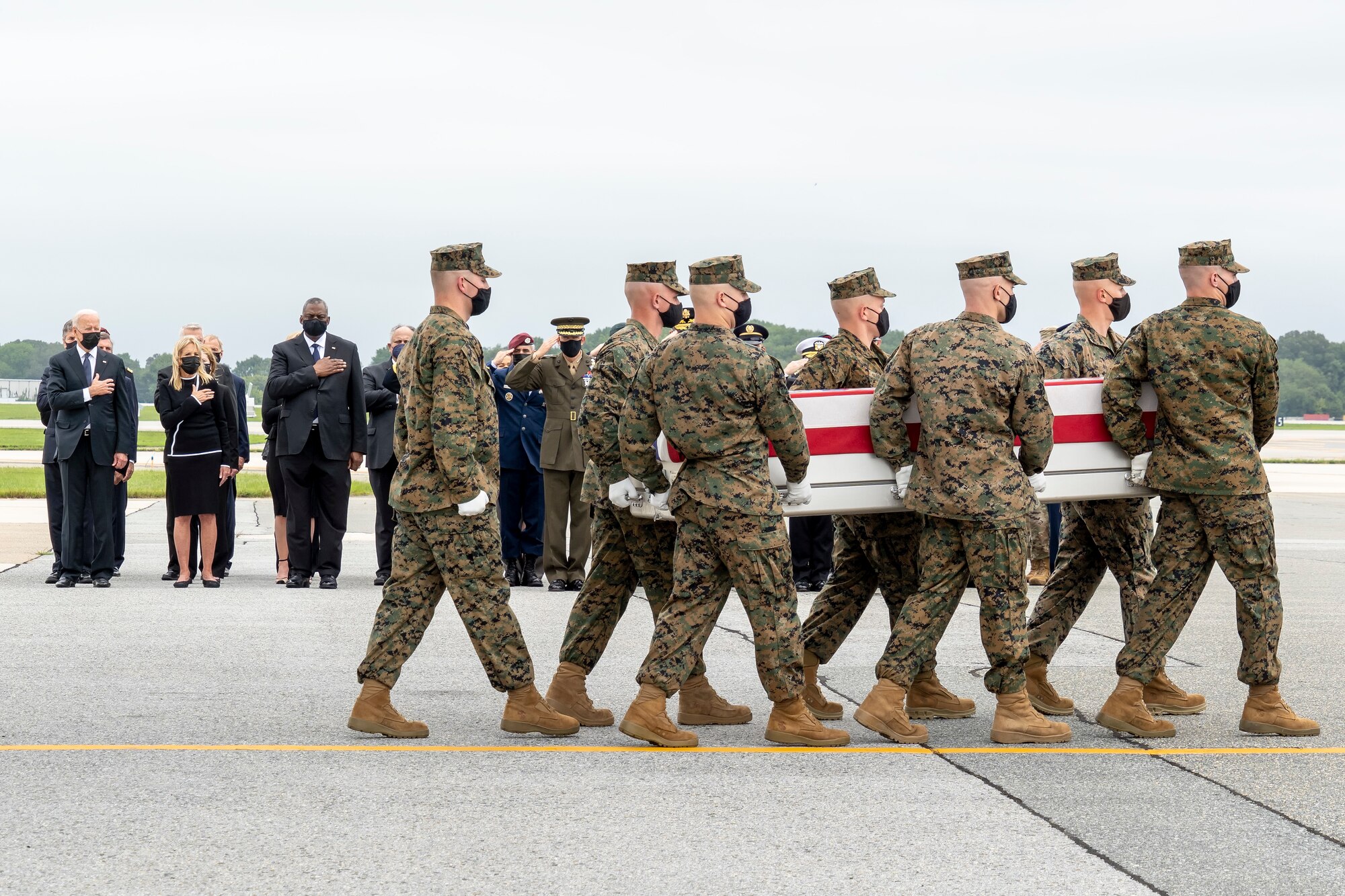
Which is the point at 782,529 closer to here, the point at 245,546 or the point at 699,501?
the point at 699,501

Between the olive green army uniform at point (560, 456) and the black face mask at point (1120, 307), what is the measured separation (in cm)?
470

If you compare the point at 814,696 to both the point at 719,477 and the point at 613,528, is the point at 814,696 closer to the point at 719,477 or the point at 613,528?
the point at 613,528

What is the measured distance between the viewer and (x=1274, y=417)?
6.30 metres

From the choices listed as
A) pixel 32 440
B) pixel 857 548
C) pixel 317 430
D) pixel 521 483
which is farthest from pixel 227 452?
pixel 32 440

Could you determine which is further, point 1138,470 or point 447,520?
point 1138,470

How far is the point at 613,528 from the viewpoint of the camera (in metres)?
6.30

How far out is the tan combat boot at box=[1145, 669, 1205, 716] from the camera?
21.6 feet

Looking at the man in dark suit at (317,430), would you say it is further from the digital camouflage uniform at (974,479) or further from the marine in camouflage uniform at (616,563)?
the digital camouflage uniform at (974,479)

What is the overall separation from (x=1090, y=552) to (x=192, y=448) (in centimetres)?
708

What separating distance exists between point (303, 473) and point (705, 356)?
244 inches

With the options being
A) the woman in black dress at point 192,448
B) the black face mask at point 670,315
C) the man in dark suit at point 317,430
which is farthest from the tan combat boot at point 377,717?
the woman in black dress at point 192,448

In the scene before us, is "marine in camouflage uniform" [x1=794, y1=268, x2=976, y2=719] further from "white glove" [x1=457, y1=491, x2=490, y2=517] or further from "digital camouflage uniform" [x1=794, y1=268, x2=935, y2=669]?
"white glove" [x1=457, y1=491, x2=490, y2=517]

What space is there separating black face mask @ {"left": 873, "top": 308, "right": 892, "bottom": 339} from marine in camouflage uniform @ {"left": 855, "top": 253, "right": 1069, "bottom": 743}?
457 mm

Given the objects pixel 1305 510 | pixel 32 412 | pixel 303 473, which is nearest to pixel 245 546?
pixel 303 473
